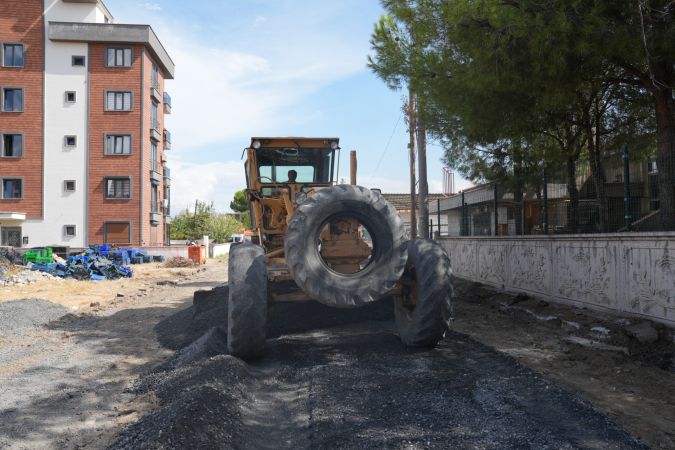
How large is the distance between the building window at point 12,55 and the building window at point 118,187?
9729 millimetres

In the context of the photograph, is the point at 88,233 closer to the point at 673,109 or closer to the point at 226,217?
the point at 226,217

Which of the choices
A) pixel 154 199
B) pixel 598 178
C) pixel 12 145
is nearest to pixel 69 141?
pixel 12 145

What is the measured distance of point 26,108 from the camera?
36281 millimetres

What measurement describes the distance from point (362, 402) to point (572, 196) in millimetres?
8313

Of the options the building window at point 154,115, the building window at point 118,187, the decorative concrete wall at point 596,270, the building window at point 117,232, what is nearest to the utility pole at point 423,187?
the decorative concrete wall at point 596,270

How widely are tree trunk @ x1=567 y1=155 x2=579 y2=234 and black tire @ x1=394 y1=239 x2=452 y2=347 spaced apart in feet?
16.5

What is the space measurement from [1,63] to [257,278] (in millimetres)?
38330

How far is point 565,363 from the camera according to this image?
6.88m

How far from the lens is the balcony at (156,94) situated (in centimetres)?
3965

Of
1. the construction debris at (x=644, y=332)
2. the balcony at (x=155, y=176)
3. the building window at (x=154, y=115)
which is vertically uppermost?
the building window at (x=154, y=115)

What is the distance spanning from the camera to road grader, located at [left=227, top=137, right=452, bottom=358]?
6305 millimetres

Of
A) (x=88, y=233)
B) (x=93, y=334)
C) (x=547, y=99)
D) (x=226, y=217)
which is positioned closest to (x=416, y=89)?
(x=547, y=99)

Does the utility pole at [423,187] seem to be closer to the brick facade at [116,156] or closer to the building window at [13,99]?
the brick facade at [116,156]

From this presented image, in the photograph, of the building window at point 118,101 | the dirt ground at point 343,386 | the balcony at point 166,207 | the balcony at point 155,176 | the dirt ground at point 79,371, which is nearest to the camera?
the dirt ground at point 343,386
